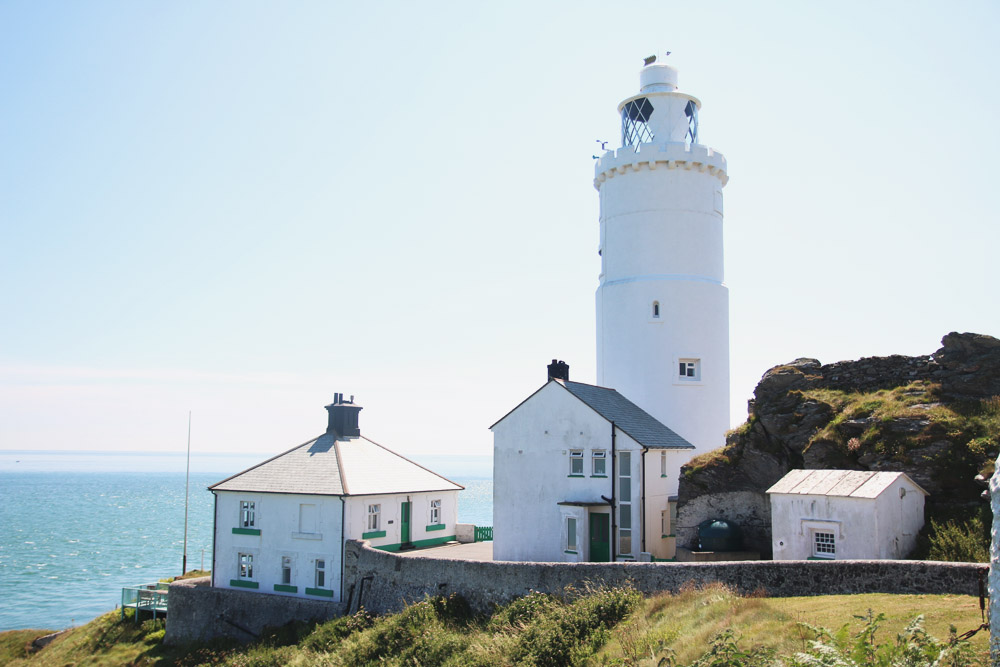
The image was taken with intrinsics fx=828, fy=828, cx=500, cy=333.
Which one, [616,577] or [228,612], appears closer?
[616,577]

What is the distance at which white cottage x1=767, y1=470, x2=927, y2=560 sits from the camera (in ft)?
61.2

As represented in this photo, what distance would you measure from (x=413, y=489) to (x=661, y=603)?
15.4 meters

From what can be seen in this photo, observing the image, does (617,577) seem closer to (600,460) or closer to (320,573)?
(600,460)

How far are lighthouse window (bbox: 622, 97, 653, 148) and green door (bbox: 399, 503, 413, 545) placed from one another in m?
16.1

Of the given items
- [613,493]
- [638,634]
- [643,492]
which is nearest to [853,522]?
[638,634]

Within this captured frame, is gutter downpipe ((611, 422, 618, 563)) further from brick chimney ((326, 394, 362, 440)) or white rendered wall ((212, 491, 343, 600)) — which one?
brick chimney ((326, 394, 362, 440))

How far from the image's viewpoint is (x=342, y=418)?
107 ft

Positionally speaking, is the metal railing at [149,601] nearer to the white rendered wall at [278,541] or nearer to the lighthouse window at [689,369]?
the white rendered wall at [278,541]

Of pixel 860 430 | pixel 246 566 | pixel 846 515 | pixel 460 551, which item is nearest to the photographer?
pixel 846 515

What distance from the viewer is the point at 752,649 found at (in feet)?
40.1

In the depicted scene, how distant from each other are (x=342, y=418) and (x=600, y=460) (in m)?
11.6

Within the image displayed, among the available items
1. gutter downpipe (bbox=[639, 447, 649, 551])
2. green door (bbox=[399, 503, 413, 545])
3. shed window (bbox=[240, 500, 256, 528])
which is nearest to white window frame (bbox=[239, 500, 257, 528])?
shed window (bbox=[240, 500, 256, 528])

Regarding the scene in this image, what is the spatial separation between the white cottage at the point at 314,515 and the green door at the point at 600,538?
7626 mm

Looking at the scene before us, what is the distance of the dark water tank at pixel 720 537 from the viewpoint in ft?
76.7
